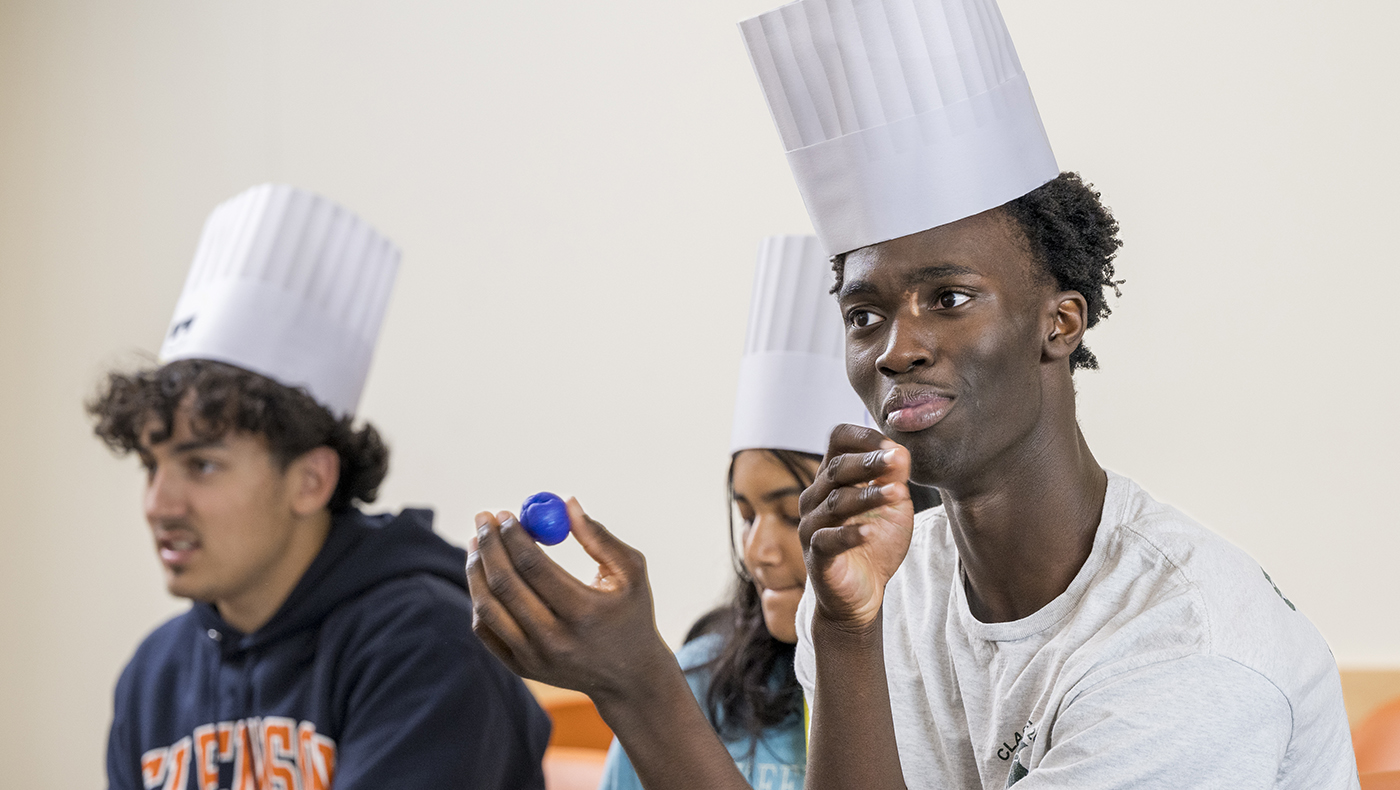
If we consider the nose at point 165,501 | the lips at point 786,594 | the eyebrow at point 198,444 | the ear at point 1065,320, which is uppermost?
the eyebrow at point 198,444

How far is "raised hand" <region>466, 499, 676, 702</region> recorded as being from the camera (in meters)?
0.78

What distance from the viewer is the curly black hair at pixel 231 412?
182 centimetres

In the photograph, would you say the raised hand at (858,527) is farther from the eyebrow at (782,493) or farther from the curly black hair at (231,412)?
the curly black hair at (231,412)

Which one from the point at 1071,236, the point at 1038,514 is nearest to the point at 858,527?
the point at 1038,514

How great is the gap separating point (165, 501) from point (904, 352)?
128 centimetres

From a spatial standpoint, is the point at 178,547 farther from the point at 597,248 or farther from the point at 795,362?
the point at 597,248

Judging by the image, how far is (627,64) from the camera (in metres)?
2.60

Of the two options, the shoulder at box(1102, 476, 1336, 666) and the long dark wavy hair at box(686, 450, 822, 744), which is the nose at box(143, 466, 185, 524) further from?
the shoulder at box(1102, 476, 1336, 666)

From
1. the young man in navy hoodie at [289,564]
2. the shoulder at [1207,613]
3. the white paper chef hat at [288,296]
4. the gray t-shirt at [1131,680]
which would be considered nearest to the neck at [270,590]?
the young man in navy hoodie at [289,564]

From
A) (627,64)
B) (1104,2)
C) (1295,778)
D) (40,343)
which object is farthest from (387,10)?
(1295,778)

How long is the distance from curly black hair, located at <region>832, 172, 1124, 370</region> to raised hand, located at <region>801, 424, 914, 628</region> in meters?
0.22

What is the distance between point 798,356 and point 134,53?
8.16 ft

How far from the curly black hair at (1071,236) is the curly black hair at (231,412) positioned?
1.13 m

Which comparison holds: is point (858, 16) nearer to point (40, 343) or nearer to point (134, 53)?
point (134, 53)
